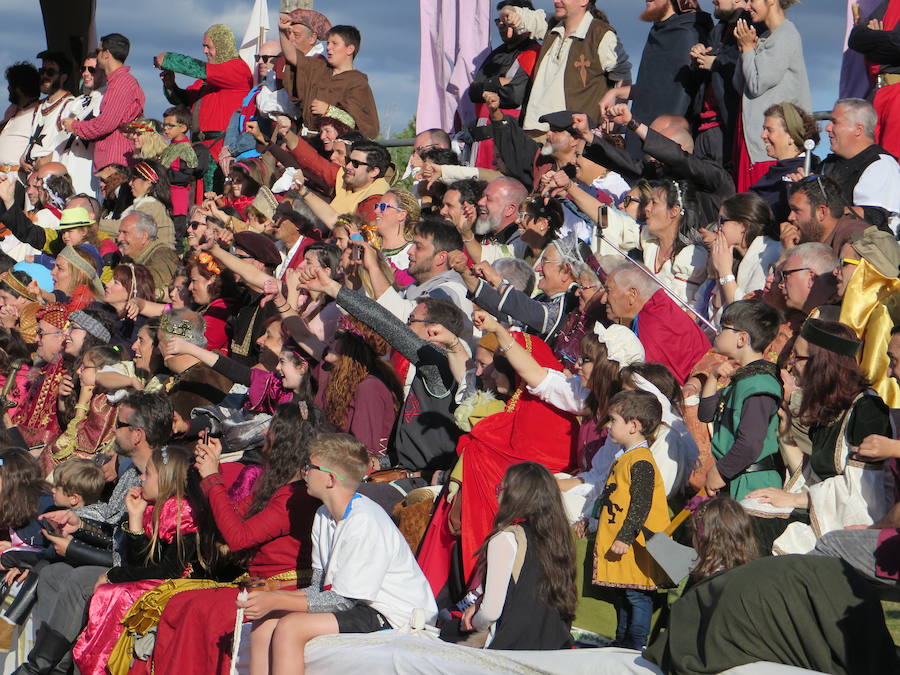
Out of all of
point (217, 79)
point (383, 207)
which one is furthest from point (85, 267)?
point (383, 207)

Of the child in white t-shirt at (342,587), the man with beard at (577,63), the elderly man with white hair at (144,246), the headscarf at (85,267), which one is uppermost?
the man with beard at (577,63)

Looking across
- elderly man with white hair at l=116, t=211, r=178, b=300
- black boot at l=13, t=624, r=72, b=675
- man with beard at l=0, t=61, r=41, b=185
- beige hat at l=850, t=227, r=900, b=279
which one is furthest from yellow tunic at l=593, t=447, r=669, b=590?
man with beard at l=0, t=61, r=41, b=185

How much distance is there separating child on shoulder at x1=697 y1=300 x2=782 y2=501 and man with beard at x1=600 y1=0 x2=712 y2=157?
3.82 meters

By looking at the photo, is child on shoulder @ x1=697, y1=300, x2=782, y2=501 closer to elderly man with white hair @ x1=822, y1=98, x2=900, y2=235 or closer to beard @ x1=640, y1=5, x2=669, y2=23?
elderly man with white hair @ x1=822, y1=98, x2=900, y2=235

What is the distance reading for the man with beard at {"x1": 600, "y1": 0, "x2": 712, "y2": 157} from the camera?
970 cm

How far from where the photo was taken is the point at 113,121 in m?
13.4

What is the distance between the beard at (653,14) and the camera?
394 inches

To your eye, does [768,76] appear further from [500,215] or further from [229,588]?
[229,588]

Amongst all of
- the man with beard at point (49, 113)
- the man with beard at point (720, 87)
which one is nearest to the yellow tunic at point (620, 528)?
the man with beard at point (720, 87)

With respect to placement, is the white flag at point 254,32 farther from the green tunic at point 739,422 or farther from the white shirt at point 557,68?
the green tunic at point 739,422

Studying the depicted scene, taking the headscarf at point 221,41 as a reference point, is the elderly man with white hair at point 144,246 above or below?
below

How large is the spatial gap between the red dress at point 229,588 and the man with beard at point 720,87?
14.8ft

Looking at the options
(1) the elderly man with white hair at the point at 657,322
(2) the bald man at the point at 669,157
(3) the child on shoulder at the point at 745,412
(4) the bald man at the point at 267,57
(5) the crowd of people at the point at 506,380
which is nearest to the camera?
(5) the crowd of people at the point at 506,380

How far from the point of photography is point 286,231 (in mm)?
10039
